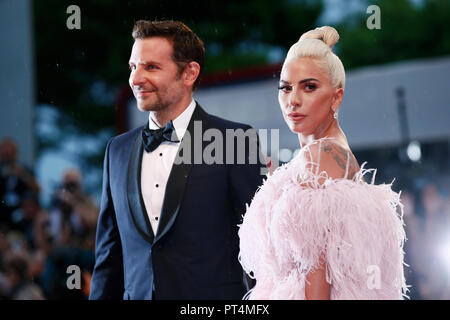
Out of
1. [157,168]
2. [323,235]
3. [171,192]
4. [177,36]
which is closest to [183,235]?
[171,192]

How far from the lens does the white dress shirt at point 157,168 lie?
2.02 metres

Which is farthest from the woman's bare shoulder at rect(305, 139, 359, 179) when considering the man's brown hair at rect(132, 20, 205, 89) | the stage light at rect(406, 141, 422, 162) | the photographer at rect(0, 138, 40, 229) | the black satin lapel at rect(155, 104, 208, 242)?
the photographer at rect(0, 138, 40, 229)

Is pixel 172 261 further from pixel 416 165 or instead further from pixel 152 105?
pixel 416 165

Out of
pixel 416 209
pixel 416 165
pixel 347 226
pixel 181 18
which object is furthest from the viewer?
pixel 416 165

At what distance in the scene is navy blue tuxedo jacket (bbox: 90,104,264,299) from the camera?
199 centimetres

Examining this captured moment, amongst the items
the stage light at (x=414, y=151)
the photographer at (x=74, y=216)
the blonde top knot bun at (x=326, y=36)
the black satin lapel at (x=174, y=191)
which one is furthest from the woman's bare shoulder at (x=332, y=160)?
the stage light at (x=414, y=151)

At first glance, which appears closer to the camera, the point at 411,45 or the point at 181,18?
the point at 181,18

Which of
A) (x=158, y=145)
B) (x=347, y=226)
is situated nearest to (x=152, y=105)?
(x=158, y=145)

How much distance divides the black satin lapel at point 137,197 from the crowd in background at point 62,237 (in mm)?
1174

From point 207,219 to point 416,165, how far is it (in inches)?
166

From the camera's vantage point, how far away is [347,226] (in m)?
1.75

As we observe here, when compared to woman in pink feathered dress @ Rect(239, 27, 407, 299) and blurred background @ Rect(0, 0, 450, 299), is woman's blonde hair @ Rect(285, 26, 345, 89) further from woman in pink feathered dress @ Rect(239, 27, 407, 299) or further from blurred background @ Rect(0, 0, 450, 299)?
blurred background @ Rect(0, 0, 450, 299)

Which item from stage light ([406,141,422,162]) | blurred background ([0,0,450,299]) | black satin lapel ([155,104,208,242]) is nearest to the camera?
black satin lapel ([155,104,208,242])

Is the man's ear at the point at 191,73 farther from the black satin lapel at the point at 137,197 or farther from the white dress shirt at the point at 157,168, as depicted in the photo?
the black satin lapel at the point at 137,197
